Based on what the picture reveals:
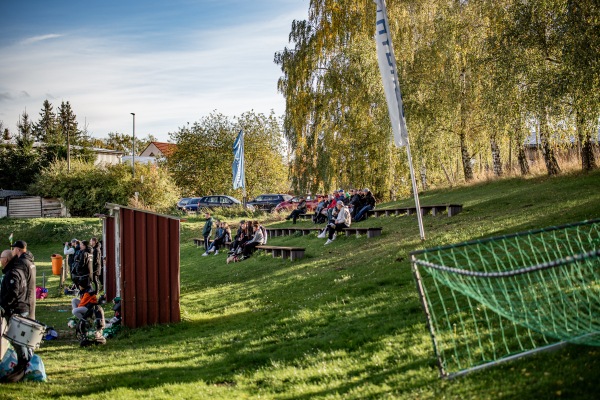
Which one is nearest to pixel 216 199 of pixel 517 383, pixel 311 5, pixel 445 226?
pixel 311 5

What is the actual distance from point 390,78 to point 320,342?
24.3 ft

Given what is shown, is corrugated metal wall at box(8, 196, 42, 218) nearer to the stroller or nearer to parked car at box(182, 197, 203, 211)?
parked car at box(182, 197, 203, 211)

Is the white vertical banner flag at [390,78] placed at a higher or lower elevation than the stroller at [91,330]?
higher

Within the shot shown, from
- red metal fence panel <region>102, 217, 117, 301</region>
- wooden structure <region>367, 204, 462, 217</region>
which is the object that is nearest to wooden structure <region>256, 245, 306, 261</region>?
wooden structure <region>367, 204, 462, 217</region>

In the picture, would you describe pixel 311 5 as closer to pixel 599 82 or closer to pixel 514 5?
pixel 514 5

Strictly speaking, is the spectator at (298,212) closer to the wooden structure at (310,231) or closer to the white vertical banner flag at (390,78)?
the wooden structure at (310,231)

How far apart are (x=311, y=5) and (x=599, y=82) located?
63.1 ft

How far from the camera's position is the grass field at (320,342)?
→ 5.50 metres

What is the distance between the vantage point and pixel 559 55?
1579 centimetres

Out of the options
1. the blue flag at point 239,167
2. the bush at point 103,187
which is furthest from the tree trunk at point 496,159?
the bush at point 103,187

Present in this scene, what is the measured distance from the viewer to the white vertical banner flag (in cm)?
1323

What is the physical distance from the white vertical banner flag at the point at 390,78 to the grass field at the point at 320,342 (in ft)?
9.07

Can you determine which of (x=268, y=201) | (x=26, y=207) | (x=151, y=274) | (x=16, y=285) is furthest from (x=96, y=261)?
(x=26, y=207)

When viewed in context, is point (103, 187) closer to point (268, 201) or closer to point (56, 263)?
point (268, 201)
